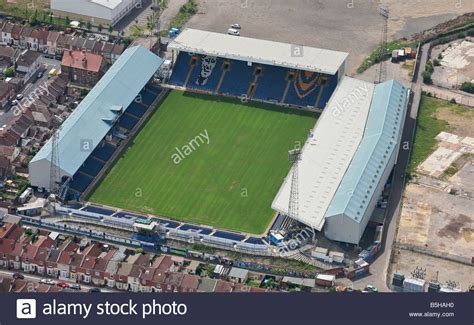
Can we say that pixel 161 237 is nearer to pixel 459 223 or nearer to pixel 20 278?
pixel 20 278

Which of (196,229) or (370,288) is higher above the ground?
(196,229)

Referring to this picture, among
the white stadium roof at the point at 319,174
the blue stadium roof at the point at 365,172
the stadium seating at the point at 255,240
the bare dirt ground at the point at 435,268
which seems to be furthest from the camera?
the stadium seating at the point at 255,240

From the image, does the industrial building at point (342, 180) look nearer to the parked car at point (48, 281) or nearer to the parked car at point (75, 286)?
the parked car at point (75, 286)

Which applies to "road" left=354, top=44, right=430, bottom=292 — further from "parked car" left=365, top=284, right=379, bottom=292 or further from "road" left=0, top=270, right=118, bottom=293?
"road" left=0, top=270, right=118, bottom=293

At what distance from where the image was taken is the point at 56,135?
19325cm

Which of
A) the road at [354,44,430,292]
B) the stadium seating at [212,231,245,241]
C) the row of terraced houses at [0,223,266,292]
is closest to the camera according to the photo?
the row of terraced houses at [0,223,266,292]

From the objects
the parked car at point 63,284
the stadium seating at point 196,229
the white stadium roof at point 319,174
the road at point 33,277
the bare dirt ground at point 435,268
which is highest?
the white stadium roof at point 319,174

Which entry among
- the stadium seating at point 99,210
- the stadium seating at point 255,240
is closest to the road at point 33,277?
the stadium seating at point 99,210

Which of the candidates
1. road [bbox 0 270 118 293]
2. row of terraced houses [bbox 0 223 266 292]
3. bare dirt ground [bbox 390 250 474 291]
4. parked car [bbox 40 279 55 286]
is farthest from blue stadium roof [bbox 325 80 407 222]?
parked car [bbox 40 279 55 286]

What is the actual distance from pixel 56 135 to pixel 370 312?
75.7 metres

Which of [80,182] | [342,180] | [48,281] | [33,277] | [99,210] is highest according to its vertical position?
[342,180]

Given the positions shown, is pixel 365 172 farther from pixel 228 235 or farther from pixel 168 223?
pixel 168 223

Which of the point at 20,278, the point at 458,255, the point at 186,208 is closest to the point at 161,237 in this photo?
the point at 186,208

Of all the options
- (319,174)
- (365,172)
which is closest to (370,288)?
(365,172)
